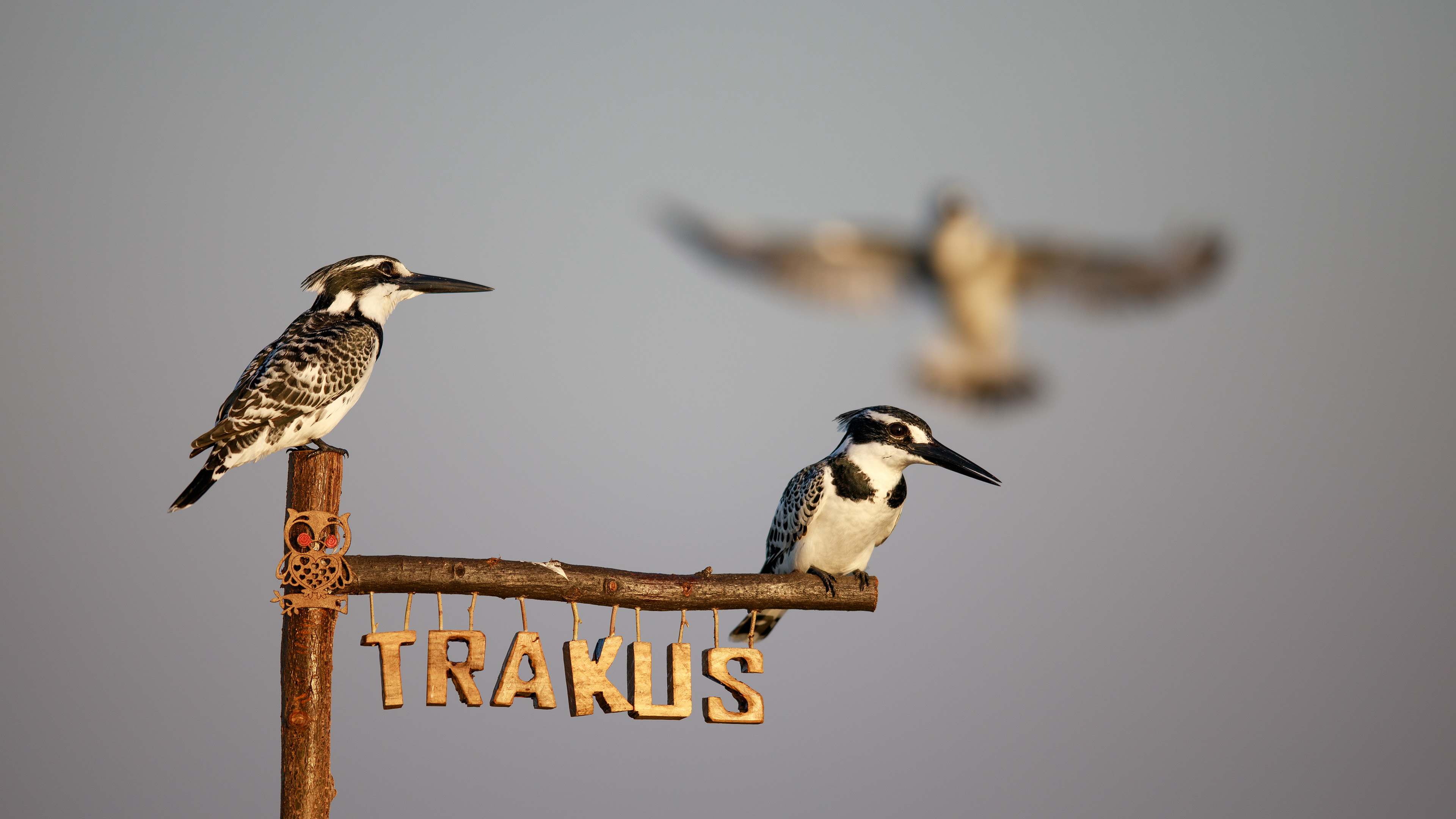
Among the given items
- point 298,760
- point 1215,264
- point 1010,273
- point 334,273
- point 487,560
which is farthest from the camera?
point 1010,273

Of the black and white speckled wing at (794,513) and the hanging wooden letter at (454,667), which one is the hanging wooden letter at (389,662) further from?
the black and white speckled wing at (794,513)

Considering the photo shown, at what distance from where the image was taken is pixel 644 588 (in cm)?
442

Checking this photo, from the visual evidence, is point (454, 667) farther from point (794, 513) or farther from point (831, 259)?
point (831, 259)

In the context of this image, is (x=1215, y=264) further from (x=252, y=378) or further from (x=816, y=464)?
(x=252, y=378)

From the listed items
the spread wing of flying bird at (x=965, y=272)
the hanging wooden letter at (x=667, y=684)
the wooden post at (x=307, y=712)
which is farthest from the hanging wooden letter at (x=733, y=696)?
the spread wing of flying bird at (x=965, y=272)

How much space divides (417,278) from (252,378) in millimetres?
848

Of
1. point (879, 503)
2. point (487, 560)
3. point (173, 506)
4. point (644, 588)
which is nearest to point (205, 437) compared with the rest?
point (173, 506)

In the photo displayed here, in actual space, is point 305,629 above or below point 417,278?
below

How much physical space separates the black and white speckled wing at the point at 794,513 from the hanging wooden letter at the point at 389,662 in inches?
69.4

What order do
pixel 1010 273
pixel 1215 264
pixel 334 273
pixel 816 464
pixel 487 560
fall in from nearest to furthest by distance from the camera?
pixel 487 560, pixel 334 273, pixel 816 464, pixel 1215 264, pixel 1010 273

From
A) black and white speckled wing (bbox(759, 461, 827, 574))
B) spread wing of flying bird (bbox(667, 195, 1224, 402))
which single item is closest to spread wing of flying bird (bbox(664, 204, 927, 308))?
spread wing of flying bird (bbox(667, 195, 1224, 402))

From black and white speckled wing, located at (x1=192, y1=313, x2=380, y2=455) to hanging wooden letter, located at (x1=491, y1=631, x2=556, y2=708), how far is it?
1237 millimetres

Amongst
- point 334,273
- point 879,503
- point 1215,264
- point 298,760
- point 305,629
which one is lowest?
point 298,760

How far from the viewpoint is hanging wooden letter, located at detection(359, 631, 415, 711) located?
12.9ft
